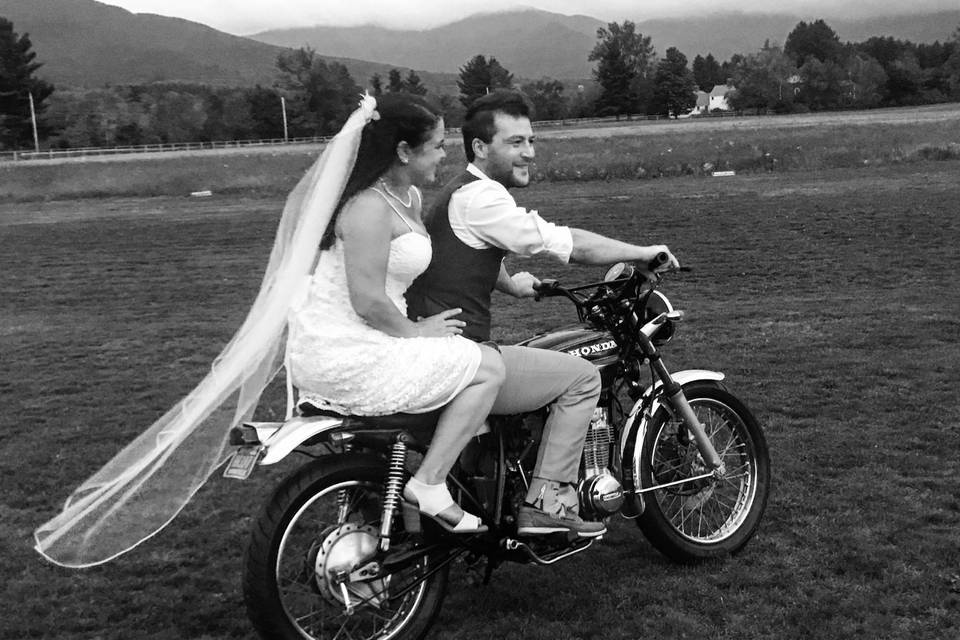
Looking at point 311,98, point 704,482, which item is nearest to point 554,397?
point 704,482

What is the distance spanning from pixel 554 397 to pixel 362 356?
2.80ft

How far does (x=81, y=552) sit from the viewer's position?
3.88 metres

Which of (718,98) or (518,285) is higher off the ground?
(518,285)

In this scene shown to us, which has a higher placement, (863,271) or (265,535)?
(265,535)

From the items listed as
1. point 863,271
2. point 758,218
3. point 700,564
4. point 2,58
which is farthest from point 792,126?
point 2,58

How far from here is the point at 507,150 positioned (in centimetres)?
450

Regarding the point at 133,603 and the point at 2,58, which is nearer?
the point at 133,603

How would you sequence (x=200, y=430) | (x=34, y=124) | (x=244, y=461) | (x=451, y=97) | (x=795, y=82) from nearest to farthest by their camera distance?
(x=244, y=461)
(x=200, y=430)
(x=34, y=124)
(x=795, y=82)
(x=451, y=97)

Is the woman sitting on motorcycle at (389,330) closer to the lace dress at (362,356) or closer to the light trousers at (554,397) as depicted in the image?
the lace dress at (362,356)

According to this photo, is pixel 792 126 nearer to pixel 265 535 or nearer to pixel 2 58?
pixel 265 535

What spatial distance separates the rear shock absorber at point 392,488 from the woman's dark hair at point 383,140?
→ 840 mm

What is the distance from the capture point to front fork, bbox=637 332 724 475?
186 inches

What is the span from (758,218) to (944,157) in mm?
17265

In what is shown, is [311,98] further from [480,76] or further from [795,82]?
[795,82]
